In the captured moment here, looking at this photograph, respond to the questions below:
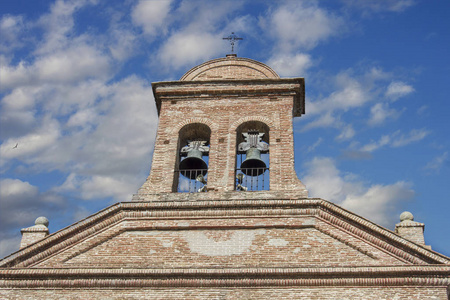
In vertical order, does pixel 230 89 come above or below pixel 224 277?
above

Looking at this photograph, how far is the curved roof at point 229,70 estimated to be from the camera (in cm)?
1283

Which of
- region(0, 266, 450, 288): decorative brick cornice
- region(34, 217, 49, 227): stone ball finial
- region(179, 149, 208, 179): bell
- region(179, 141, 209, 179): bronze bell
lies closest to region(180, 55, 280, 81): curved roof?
region(179, 141, 209, 179): bronze bell

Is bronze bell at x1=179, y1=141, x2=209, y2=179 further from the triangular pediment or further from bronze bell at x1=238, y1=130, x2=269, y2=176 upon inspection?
the triangular pediment

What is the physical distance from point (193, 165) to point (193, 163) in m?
0.04

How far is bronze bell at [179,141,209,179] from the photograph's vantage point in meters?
11.4

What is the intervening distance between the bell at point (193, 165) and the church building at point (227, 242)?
0.07ft

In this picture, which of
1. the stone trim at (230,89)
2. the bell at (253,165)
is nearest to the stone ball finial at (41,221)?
the stone trim at (230,89)

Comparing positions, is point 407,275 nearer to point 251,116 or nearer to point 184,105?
point 251,116

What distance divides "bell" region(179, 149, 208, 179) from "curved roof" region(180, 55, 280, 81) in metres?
2.26

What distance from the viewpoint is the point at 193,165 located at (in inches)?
454

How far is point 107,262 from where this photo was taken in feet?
31.5

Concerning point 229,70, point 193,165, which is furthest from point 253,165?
point 229,70

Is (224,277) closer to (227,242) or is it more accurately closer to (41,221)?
(227,242)

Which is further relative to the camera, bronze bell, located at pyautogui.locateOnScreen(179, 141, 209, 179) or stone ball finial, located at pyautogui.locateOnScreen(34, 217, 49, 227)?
bronze bell, located at pyautogui.locateOnScreen(179, 141, 209, 179)
